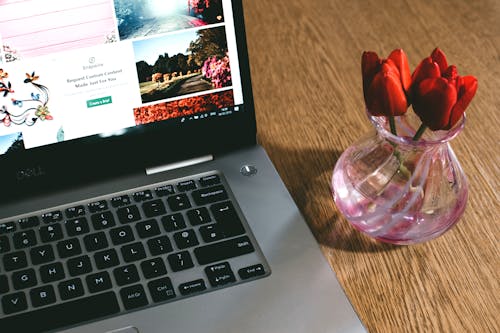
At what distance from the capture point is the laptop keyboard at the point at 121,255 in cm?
68

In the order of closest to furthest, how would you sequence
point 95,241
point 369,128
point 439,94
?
point 439,94 < point 95,241 < point 369,128

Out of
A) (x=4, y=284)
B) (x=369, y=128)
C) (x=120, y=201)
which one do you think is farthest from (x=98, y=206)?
(x=369, y=128)

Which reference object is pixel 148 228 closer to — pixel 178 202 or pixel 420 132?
pixel 178 202

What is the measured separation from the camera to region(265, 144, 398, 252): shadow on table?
2.48ft

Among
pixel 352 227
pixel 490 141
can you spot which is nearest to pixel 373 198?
pixel 352 227

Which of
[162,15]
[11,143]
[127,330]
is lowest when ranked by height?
[127,330]

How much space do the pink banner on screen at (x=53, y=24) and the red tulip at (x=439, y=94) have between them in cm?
32

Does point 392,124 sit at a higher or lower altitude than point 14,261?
higher

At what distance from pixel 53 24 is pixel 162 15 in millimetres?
111

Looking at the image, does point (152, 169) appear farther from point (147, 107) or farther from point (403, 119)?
point (403, 119)

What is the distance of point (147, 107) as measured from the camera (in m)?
0.79

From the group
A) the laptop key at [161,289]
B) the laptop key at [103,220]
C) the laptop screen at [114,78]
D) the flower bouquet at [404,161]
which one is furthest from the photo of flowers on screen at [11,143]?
the flower bouquet at [404,161]

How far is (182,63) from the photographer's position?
0.78m

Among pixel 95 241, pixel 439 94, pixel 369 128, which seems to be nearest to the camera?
pixel 439 94
